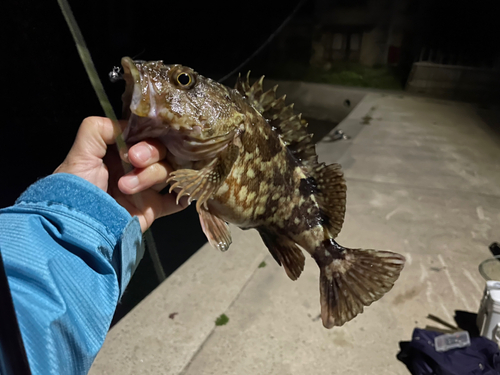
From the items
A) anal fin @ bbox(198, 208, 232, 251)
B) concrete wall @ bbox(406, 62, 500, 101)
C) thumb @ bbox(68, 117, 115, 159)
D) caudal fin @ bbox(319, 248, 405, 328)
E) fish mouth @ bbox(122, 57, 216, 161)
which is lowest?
concrete wall @ bbox(406, 62, 500, 101)

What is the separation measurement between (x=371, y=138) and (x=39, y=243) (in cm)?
433

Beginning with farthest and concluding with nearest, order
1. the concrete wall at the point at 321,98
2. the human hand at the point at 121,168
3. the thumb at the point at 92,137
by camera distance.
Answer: the concrete wall at the point at 321,98 < the thumb at the point at 92,137 < the human hand at the point at 121,168

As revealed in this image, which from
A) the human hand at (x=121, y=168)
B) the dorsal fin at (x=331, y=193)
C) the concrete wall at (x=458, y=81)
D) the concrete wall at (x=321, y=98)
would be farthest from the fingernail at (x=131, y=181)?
the concrete wall at (x=458, y=81)

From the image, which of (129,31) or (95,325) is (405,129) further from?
(95,325)

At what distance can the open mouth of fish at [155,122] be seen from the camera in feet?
2.25

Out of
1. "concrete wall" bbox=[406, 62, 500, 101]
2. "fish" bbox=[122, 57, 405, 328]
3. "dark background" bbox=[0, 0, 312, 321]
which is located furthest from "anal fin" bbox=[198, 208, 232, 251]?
"concrete wall" bbox=[406, 62, 500, 101]

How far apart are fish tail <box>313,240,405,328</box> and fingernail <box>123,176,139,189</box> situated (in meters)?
0.59

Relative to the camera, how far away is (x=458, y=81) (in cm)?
621

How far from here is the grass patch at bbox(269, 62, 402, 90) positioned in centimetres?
628

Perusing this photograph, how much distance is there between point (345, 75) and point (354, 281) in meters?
6.19

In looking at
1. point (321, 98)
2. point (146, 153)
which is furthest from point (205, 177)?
point (321, 98)

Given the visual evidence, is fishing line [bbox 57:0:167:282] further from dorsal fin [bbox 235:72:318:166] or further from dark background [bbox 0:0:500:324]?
dorsal fin [bbox 235:72:318:166]

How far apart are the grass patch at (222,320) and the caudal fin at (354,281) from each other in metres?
1.09

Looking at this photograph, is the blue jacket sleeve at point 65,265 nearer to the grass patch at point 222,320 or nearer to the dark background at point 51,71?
the dark background at point 51,71
